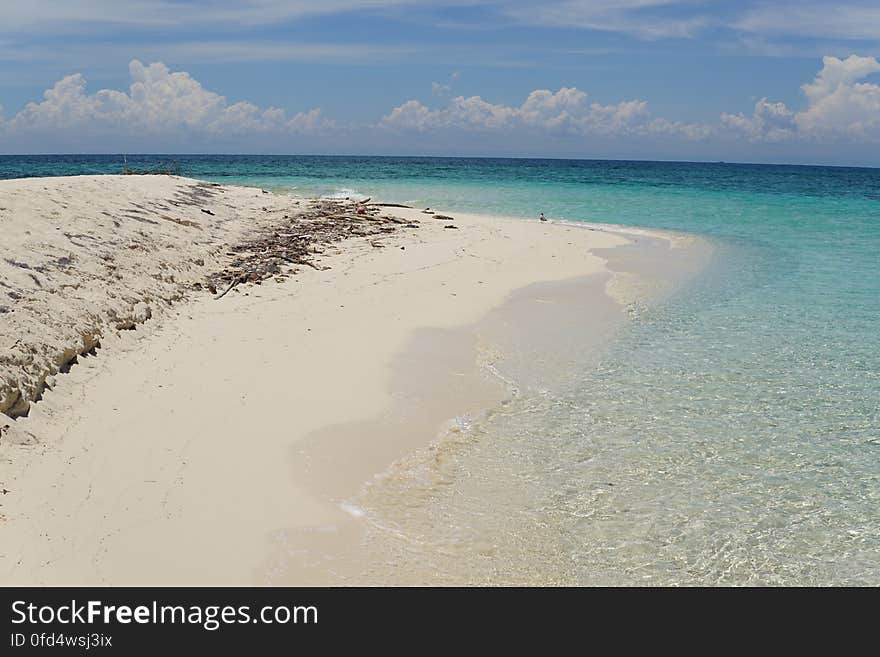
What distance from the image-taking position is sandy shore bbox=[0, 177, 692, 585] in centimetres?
496

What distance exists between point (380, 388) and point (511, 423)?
1705 millimetres

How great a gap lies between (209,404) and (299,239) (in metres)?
11.2

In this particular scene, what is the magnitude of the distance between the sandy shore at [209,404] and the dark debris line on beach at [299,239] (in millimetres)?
510

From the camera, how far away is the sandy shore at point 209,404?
16.3ft

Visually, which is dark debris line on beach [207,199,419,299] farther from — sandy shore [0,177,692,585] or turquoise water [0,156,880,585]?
turquoise water [0,156,880,585]

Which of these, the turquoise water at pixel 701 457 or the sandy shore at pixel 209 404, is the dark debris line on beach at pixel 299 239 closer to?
the sandy shore at pixel 209 404

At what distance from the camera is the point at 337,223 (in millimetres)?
21547

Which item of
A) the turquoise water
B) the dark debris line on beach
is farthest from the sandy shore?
the turquoise water

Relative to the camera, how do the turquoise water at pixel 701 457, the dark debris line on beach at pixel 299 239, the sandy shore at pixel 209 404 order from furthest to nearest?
the dark debris line on beach at pixel 299 239 < the turquoise water at pixel 701 457 < the sandy shore at pixel 209 404

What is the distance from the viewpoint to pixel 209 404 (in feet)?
24.2

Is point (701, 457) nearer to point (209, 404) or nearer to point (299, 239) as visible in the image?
point (209, 404)

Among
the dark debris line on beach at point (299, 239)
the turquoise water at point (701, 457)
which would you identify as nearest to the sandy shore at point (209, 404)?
the dark debris line on beach at point (299, 239)
